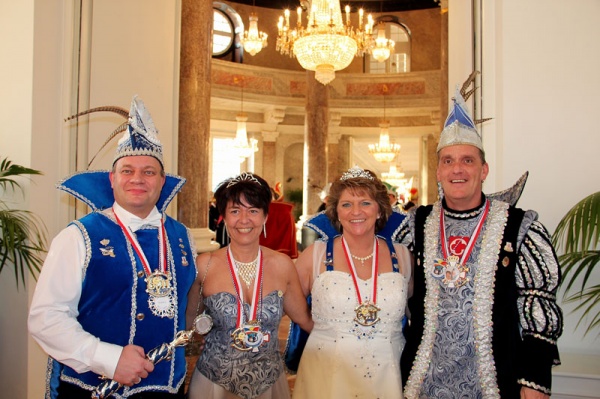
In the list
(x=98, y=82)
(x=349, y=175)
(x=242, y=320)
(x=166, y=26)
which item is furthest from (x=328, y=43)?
(x=242, y=320)

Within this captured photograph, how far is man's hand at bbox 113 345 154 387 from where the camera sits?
198 centimetres

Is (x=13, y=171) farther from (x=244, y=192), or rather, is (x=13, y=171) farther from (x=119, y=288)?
(x=244, y=192)

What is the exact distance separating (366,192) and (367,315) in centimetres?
56

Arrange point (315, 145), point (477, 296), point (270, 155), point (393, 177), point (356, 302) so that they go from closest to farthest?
point (477, 296)
point (356, 302)
point (315, 145)
point (270, 155)
point (393, 177)

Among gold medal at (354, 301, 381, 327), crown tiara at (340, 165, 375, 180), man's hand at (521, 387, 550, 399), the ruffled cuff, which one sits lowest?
man's hand at (521, 387, 550, 399)

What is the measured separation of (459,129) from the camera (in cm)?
235

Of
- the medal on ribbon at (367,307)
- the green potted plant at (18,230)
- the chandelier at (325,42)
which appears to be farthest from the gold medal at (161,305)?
the chandelier at (325,42)

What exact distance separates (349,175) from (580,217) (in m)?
1.19

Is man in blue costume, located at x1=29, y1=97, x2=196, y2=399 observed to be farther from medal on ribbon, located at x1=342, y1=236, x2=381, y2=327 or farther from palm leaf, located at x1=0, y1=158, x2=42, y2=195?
palm leaf, located at x1=0, y1=158, x2=42, y2=195

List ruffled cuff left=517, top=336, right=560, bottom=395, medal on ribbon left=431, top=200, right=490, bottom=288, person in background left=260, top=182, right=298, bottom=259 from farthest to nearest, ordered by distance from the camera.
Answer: person in background left=260, top=182, right=298, bottom=259
medal on ribbon left=431, top=200, right=490, bottom=288
ruffled cuff left=517, top=336, right=560, bottom=395

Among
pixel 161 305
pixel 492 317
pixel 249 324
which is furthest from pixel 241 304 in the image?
pixel 492 317

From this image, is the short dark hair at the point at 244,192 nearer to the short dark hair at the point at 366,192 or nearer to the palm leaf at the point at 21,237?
the short dark hair at the point at 366,192

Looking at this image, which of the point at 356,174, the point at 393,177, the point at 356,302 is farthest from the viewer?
the point at 393,177

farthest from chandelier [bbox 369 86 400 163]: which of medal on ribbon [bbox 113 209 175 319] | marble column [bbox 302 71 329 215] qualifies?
medal on ribbon [bbox 113 209 175 319]
